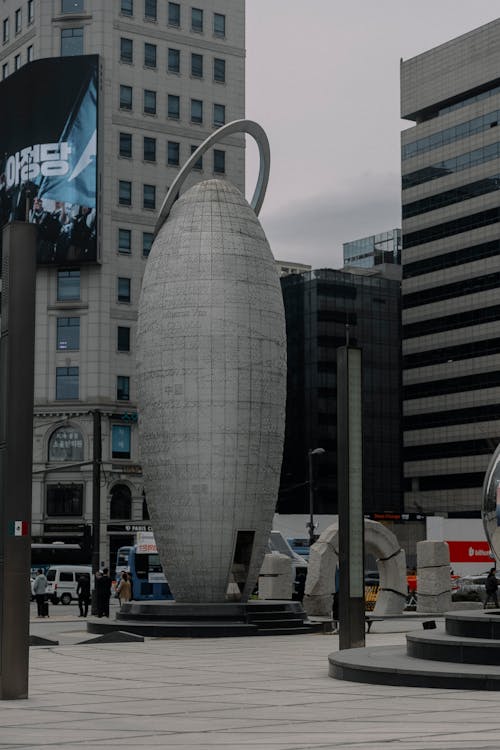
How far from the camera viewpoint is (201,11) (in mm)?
100375

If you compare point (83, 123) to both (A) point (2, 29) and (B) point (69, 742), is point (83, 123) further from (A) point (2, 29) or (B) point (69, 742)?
(B) point (69, 742)

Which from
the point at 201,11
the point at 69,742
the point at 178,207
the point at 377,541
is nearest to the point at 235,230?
the point at 178,207

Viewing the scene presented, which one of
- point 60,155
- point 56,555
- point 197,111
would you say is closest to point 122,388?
point 60,155

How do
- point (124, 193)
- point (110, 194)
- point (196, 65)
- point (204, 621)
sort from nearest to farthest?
point (204, 621), point (110, 194), point (124, 193), point (196, 65)

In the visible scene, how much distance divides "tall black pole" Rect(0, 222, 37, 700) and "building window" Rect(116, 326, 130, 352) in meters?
73.7

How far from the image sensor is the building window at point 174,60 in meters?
98.4

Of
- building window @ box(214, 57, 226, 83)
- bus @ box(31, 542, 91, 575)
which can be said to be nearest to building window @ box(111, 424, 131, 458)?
bus @ box(31, 542, 91, 575)

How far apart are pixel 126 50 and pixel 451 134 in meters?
40.2

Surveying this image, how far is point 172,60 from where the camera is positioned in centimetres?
9856

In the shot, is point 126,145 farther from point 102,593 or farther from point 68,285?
point 102,593

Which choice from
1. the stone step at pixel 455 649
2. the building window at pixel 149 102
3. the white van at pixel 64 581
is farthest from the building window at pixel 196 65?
the stone step at pixel 455 649

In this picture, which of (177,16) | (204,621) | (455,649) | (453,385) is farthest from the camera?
(453,385)

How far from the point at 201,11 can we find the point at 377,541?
6362 cm

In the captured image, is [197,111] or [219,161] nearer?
[197,111]
